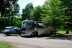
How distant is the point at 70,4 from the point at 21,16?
130ft

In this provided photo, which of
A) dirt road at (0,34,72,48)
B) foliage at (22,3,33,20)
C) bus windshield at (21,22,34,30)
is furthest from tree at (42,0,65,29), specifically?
foliage at (22,3,33,20)

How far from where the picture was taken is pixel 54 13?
35.3 metres

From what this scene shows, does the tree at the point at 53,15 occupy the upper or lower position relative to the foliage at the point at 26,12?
upper

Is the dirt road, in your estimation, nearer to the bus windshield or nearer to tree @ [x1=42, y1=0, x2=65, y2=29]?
tree @ [x1=42, y1=0, x2=65, y2=29]

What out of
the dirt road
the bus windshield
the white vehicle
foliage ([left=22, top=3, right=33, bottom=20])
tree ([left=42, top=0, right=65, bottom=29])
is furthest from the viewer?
foliage ([left=22, top=3, right=33, bottom=20])

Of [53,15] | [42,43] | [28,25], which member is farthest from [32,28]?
[42,43]

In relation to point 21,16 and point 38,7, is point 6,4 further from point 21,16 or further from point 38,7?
point 21,16

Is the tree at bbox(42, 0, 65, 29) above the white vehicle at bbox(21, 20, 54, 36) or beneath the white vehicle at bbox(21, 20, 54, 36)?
above

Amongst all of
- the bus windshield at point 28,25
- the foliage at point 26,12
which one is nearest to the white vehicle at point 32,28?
the bus windshield at point 28,25

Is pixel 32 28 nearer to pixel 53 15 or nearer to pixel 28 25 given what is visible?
pixel 28 25

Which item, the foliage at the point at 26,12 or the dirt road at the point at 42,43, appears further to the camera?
the foliage at the point at 26,12

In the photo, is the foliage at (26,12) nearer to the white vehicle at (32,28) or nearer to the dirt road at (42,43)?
the white vehicle at (32,28)

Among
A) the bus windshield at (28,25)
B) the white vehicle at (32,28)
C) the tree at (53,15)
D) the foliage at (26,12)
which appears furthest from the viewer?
the foliage at (26,12)

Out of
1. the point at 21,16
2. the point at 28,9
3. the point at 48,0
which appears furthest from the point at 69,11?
the point at 28,9
